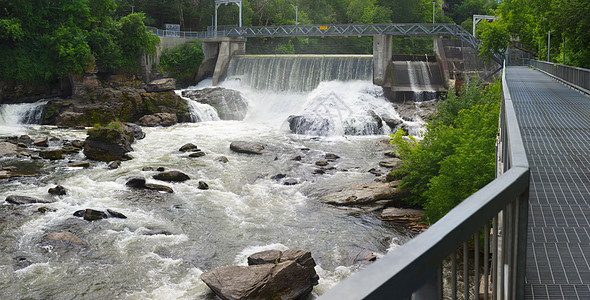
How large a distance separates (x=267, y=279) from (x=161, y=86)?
29441mm

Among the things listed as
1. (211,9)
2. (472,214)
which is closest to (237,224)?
(472,214)

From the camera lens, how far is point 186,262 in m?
12.2

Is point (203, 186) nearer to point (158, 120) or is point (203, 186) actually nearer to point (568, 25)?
point (158, 120)

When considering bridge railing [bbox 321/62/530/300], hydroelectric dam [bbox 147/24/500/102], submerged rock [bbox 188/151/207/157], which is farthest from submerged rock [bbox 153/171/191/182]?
hydroelectric dam [bbox 147/24/500/102]

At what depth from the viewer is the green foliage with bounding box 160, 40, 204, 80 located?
1697 inches

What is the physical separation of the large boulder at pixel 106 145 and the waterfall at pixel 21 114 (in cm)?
948

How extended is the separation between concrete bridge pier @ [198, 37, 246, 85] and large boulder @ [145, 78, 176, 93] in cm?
456

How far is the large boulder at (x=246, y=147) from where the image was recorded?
80.9 ft

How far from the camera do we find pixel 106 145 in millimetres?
22859

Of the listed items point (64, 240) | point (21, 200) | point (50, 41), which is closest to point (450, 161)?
point (64, 240)

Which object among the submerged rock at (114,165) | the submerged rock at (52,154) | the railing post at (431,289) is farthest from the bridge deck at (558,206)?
the submerged rock at (52,154)

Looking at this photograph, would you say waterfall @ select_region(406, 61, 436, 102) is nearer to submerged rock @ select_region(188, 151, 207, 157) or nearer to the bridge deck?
submerged rock @ select_region(188, 151, 207, 157)

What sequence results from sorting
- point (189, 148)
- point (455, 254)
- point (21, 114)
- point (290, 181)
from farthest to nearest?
point (21, 114)
point (189, 148)
point (290, 181)
point (455, 254)

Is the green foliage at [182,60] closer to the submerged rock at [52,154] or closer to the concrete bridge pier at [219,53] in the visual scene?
the concrete bridge pier at [219,53]
